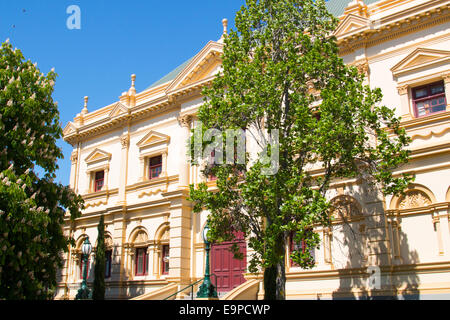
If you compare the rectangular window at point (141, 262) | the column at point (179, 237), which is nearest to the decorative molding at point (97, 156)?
the rectangular window at point (141, 262)

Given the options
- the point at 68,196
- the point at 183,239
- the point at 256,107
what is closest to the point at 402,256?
the point at 256,107

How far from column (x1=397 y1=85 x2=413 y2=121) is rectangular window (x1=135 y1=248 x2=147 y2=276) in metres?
14.6

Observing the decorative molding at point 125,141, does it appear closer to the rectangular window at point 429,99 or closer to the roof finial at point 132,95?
the roof finial at point 132,95

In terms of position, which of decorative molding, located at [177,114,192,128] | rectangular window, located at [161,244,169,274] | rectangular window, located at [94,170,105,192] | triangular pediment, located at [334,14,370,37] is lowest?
rectangular window, located at [161,244,169,274]

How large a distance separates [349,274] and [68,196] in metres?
10.6

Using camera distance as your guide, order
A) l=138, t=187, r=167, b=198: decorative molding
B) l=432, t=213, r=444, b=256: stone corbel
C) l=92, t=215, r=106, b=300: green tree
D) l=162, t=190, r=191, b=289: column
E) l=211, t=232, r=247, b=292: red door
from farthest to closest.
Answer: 1. l=138, t=187, r=167, b=198: decorative molding
2. l=92, t=215, r=106, b=300: green tree
3. l=162, t=190, r=191, b=289: column
4. l=211, t=232, r=247, b=292: red door
5. l=432, t=213, r=444, b=256: stone corbel

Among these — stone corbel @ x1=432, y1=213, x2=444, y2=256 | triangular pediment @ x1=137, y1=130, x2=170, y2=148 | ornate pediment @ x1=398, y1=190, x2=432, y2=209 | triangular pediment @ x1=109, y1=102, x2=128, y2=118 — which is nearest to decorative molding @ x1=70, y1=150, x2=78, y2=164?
triangular pediment @ x1=109, y1=102, x2=128, y2=118

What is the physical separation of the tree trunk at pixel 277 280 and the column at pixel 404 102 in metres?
7.37

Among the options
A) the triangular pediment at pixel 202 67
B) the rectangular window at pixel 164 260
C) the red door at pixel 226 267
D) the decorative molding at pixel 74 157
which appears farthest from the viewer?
the decorative molding at pixel 74 157

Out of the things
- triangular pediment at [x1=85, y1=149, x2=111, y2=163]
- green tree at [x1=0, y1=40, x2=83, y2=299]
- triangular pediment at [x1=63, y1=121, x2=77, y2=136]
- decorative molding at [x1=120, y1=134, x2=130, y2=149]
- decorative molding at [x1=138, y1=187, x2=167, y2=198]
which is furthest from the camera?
triangular pediment at [x1=63, y1=121, x2=77, y2=136]

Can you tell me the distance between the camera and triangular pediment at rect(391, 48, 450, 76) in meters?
17.1

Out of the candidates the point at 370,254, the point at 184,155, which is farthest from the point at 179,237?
the point at 370,254

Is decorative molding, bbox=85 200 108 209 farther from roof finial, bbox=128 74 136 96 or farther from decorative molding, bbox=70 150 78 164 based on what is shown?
roof finial, bbox=128 74 136 96

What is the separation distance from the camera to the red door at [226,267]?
68.6 feet
